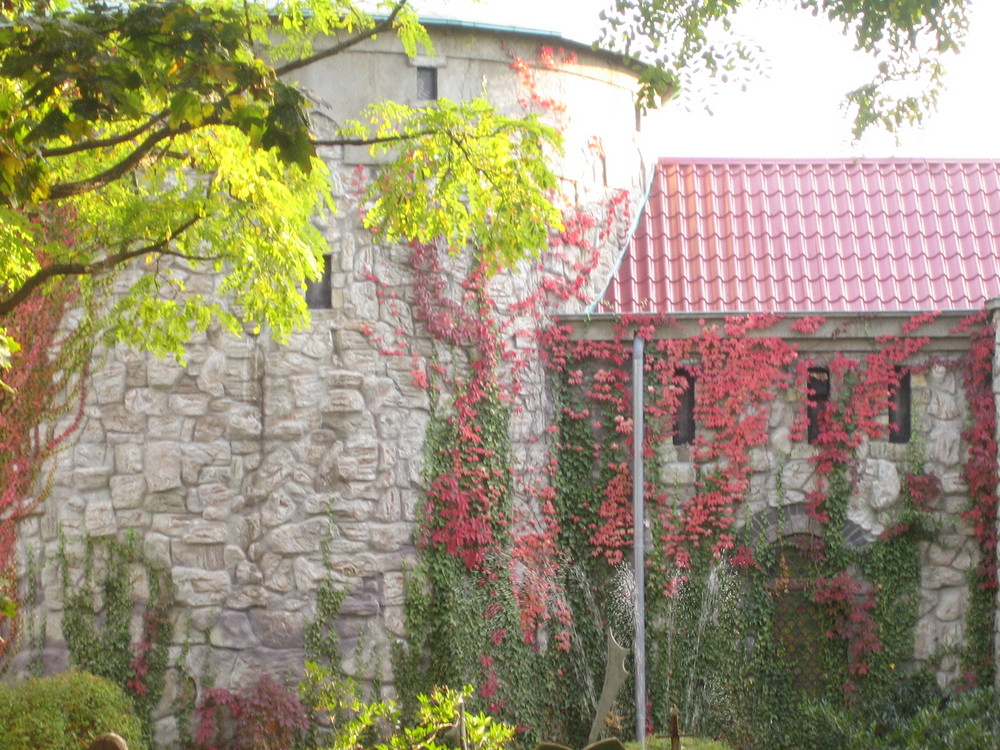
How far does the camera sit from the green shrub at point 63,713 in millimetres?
7789

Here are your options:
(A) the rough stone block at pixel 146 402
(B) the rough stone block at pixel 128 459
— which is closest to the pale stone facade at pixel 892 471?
(A) the rough stone block at pixel 146 402

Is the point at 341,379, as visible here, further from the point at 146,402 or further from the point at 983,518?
the point at 983,518

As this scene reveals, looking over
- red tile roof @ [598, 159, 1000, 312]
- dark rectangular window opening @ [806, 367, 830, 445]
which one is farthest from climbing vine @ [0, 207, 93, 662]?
dark rectangular window opening @ [806, 367, 830, 445]

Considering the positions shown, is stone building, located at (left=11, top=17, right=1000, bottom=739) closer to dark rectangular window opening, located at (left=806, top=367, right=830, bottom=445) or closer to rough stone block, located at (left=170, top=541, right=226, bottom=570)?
rough stone block, located at (left=170, top=541, right=226, bottom=570)

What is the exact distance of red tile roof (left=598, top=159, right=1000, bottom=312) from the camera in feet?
34.4

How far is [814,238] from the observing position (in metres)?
11.1

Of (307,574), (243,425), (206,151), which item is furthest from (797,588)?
(206,151)

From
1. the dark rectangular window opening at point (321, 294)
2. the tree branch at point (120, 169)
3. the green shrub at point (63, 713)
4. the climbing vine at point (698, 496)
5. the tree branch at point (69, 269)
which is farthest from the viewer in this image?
the climbing vine at point (698, 496)

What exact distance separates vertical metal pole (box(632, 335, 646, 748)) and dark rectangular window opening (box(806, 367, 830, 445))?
1462 mm

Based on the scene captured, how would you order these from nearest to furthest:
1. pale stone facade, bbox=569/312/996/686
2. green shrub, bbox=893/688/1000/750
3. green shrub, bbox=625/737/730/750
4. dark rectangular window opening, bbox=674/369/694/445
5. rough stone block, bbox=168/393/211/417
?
1. green shrub, bbox=625/737/730/750
2. green shrub, bbox=893/688/1000/750
3. rough stone block, bbox=168/393/211/417
4. pale stone facade, bbox=569/312/996/686
5. dark rectangular window opening, bbox=674/369/694/445

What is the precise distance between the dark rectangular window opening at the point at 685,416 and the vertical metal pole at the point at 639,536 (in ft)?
1.11

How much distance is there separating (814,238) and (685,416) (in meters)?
2.21

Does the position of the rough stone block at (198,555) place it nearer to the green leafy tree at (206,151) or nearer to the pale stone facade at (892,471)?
the green leafy tree at (206,151)

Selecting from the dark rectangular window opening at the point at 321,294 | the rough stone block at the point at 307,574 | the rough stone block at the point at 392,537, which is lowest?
the rough stone block at the point at 307,574
